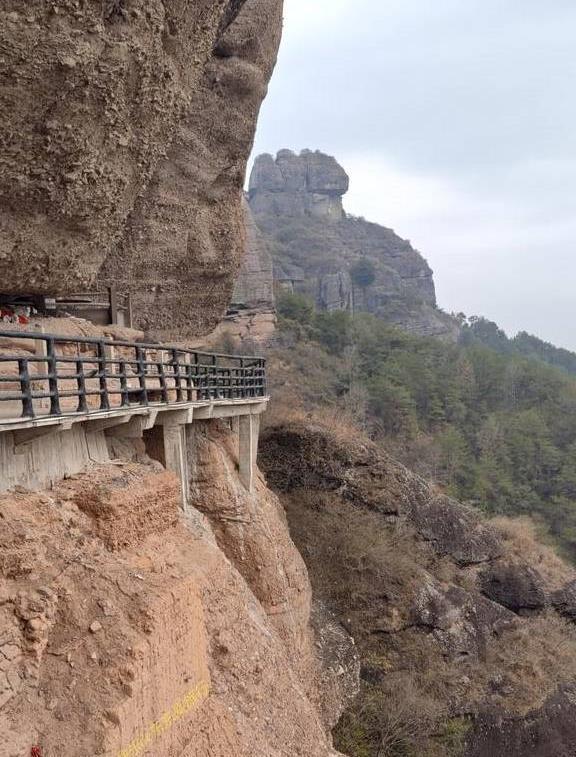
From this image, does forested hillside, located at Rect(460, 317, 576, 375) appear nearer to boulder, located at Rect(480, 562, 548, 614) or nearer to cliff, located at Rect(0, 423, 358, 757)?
boulder, located at Rect(480, 562, 548, 614)

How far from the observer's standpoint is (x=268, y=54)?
53.7ft

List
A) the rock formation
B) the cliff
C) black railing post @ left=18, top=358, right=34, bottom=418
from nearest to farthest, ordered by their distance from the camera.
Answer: the cliff → black railing post @ left=18, top=358, right=34, bottom=418 → the rock formation

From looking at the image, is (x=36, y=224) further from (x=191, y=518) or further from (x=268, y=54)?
(x=268, y=54)

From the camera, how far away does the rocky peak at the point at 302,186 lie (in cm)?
12775

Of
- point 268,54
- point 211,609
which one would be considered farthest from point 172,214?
point 211,609

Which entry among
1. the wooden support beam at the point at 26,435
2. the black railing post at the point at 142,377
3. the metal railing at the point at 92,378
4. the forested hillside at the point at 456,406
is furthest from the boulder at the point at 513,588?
the wooden support beam at the point at 26,435

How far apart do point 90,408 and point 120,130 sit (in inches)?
210

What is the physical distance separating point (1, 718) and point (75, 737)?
24.5 inches

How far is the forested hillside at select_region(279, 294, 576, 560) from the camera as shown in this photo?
42312mm

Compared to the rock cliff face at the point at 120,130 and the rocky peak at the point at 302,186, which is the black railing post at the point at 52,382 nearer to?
the rock cliff face at the point at 120,130

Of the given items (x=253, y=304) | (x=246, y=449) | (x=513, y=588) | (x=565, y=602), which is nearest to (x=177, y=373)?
(x=246, y=449)

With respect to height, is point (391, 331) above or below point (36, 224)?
below

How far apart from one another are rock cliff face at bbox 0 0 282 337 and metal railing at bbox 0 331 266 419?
1.96 metres

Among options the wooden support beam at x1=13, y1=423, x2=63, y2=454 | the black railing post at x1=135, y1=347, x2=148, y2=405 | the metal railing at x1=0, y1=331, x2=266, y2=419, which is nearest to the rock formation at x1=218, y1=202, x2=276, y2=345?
the metal railing at x1=0, y1=331, x2=266, y2=419
